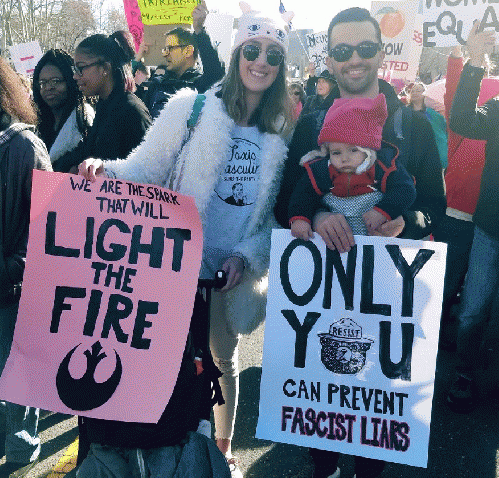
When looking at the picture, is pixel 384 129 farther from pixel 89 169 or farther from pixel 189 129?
pixel 89 169

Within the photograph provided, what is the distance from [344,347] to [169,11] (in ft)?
20.9

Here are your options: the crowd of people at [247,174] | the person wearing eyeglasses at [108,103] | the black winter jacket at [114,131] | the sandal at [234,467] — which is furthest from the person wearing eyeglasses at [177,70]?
the sandal at [234,467]

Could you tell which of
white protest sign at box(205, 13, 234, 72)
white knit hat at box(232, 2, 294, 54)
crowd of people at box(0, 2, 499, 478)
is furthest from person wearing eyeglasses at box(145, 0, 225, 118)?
white protest sign at box(205, 13, 234, 72)

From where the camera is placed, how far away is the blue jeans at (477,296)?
310 centimetres

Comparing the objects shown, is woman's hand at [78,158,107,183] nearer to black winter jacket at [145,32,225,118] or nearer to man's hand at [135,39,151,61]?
black winter jacket at [145,32,225,118]

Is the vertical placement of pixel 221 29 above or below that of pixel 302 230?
above

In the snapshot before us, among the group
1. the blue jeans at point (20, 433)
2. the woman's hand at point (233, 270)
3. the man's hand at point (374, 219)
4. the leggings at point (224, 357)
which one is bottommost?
the blue jeans at point (20, 433)

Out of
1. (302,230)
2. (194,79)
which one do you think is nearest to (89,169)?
(302,230)

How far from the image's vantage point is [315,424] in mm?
1869

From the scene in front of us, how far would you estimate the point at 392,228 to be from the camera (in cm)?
189

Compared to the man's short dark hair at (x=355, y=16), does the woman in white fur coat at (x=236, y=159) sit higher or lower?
lower

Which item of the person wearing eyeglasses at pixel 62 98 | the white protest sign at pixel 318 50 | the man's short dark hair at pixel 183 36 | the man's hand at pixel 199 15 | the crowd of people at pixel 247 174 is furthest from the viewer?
the white protest sign at pixel 318 50

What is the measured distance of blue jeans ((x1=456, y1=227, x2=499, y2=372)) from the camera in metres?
3.10

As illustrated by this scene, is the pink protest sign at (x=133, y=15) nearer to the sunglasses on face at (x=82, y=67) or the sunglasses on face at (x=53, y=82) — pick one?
the sunglasses on face at (x=53, y=82)
